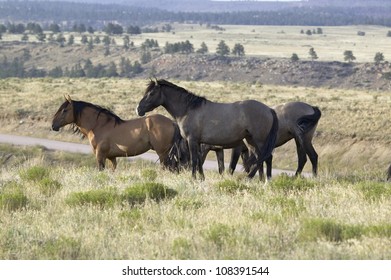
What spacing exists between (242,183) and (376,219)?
3.43 meters

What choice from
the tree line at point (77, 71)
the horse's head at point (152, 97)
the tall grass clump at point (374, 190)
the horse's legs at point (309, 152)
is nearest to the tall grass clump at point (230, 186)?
the tall grass clump at point (374, 190)

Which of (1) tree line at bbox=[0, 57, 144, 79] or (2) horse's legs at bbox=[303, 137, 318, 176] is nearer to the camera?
(2) horse's legs at bbox=[303, 137, 318, 176]

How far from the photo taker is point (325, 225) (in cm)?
901

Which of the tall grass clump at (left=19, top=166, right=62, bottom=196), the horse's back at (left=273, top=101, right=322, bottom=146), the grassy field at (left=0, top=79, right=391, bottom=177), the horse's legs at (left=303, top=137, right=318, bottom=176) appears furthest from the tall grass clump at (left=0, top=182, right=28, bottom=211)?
the grassy field at (left=0, top=79, right=391, bottom=177)

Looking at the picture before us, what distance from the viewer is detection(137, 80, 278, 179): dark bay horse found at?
47.0ft

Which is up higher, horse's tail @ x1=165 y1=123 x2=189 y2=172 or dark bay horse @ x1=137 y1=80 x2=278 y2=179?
dark bay horse @ x1=137 y1=80 x2=278 y2=179

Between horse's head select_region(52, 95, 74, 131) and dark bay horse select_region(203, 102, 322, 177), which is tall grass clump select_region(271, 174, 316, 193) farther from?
horse's head select_region(52, 95, 74, 131)

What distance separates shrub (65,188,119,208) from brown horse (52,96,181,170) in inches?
190

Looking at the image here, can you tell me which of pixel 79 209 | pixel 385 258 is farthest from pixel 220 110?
pixel 385 258

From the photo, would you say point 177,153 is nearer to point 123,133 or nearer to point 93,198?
point 123,133

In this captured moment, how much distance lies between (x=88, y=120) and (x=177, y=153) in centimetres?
182

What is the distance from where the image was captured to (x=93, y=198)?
10992 mm

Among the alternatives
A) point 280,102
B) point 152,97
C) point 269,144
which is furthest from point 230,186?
point 280,102

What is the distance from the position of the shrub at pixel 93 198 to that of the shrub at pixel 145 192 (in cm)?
22
